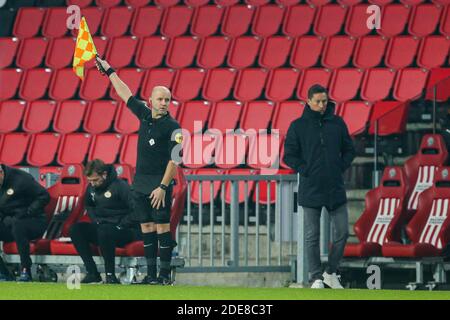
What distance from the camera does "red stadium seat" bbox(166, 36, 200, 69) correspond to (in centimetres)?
2066

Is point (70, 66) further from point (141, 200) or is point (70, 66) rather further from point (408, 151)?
point (141, 200)

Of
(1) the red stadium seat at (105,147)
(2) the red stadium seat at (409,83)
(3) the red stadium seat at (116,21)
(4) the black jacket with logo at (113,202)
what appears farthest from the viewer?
(3) the red stadium seat at (116,21)

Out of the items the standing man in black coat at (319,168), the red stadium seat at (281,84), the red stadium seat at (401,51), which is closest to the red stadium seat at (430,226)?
the standing man in black coat at (319,168)

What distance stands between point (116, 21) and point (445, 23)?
5.54 m

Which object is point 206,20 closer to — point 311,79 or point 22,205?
point 311,79

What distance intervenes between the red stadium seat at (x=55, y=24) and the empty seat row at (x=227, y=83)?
36.0 inches

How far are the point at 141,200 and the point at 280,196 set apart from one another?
2361 millimetres

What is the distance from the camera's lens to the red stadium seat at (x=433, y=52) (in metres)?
18.5

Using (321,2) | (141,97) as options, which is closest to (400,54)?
(321,2)

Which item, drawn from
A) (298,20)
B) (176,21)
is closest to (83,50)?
(298,20)

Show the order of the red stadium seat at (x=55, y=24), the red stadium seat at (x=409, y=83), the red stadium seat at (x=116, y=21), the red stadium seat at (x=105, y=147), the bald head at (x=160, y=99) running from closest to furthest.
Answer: the bald head at (x=160, y=99)
the red stadium seat at (x=409, y=83)
the red stadium seat at (x=105, y=147)
the red stadium seat at (x=116, y=21)
the red stadium seat at (x=55, y=24)

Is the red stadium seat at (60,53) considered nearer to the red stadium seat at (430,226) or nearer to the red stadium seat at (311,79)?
the red stadium seat at (311,79)

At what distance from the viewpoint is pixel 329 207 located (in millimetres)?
12609
